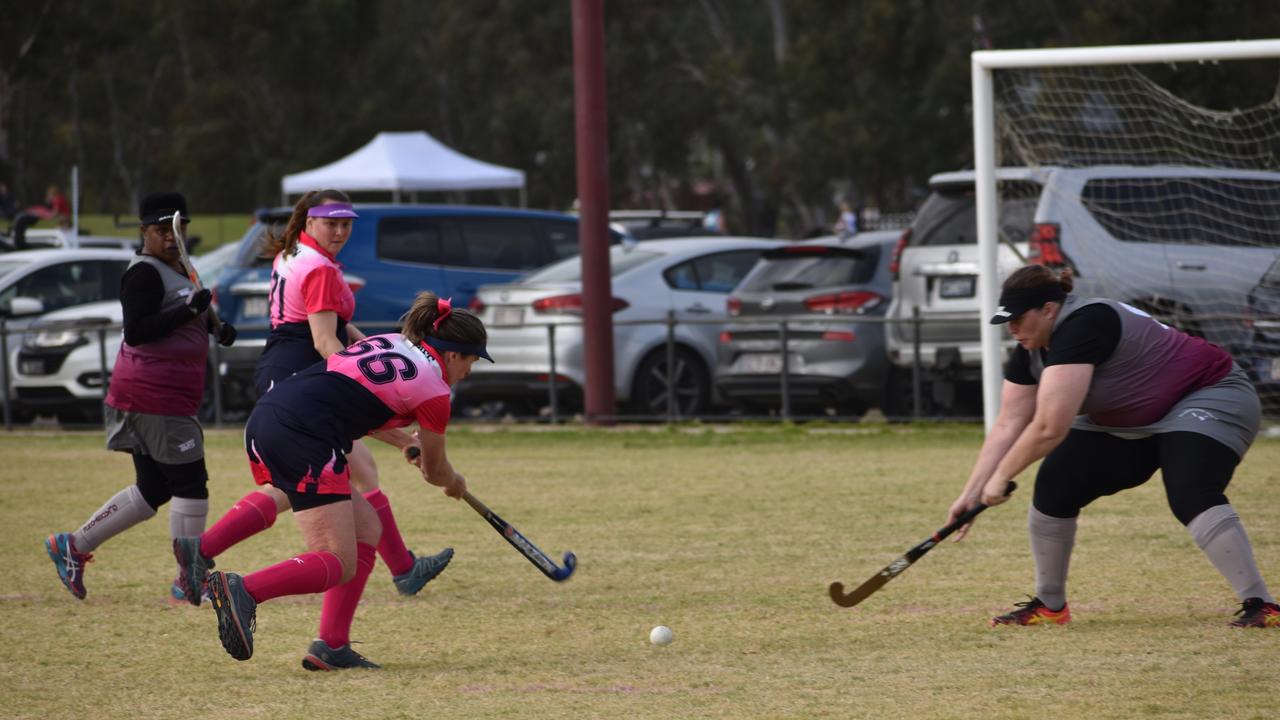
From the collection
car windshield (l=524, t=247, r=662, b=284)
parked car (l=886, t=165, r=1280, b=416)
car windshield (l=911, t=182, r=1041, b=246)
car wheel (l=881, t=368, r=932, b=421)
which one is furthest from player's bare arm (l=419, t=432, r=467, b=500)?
car windshield (l=524, t=247, r=662, b=284)

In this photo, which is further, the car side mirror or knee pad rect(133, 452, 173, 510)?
the car side mirror

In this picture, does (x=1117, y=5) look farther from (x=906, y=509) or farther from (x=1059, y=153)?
(x=906, y=509)

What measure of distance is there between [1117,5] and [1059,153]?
13096 millimetres

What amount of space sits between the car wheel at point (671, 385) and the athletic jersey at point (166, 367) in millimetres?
7975

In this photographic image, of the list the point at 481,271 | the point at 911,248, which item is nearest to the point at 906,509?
the point at 911,248

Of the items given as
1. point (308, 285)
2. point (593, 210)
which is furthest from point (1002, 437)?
point (593, 210)

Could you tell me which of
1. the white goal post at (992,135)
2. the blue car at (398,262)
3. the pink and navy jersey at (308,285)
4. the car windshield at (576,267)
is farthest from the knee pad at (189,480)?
the car windshield at (576,267)

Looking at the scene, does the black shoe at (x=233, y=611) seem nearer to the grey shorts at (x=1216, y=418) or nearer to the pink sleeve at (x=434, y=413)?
the pink sleeve at (x=434, y=413)

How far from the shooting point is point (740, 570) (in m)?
8.64

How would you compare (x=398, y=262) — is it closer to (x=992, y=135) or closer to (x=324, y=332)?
(x=992, y=135)

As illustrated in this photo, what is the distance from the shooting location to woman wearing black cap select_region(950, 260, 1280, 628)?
6.63 meters

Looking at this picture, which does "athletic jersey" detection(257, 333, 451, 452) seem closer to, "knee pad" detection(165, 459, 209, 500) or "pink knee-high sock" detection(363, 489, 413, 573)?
"pink knee-high sock" detection(363, 489, 413, 573)

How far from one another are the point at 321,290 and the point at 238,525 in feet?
3.54

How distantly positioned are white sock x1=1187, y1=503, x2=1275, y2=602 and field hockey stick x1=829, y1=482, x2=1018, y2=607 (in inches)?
27.7
